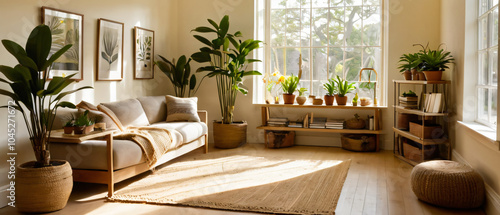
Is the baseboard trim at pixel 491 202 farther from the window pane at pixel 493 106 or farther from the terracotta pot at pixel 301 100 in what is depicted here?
the terracotta pot at pixel 301 100

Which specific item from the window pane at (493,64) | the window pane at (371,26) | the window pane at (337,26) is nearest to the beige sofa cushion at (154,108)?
the window pane at (337,26)

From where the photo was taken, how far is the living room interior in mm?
3711

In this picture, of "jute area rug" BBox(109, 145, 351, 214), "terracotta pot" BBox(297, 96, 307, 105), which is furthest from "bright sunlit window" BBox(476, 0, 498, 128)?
"terracotta pot" BBox(297, 96, 307, 105)

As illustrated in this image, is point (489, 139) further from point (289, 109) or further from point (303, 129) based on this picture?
point (289, 109)

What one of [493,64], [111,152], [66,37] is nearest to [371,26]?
[493,64]

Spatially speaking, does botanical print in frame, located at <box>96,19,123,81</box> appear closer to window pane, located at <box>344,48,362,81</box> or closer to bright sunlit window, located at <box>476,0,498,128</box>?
window pane, located at <box>344,48,362,81</box>

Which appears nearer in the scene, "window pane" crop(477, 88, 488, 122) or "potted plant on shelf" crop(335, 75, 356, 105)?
"window pane" crop(477, 88, 488, 122)

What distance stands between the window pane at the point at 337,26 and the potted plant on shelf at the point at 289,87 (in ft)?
2.73

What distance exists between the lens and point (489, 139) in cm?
331

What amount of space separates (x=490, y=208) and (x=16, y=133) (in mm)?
3940

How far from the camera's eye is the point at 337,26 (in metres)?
6.62

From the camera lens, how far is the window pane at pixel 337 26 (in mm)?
6609

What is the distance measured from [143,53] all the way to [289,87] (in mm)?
2128

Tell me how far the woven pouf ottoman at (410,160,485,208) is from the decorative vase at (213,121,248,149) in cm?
318
